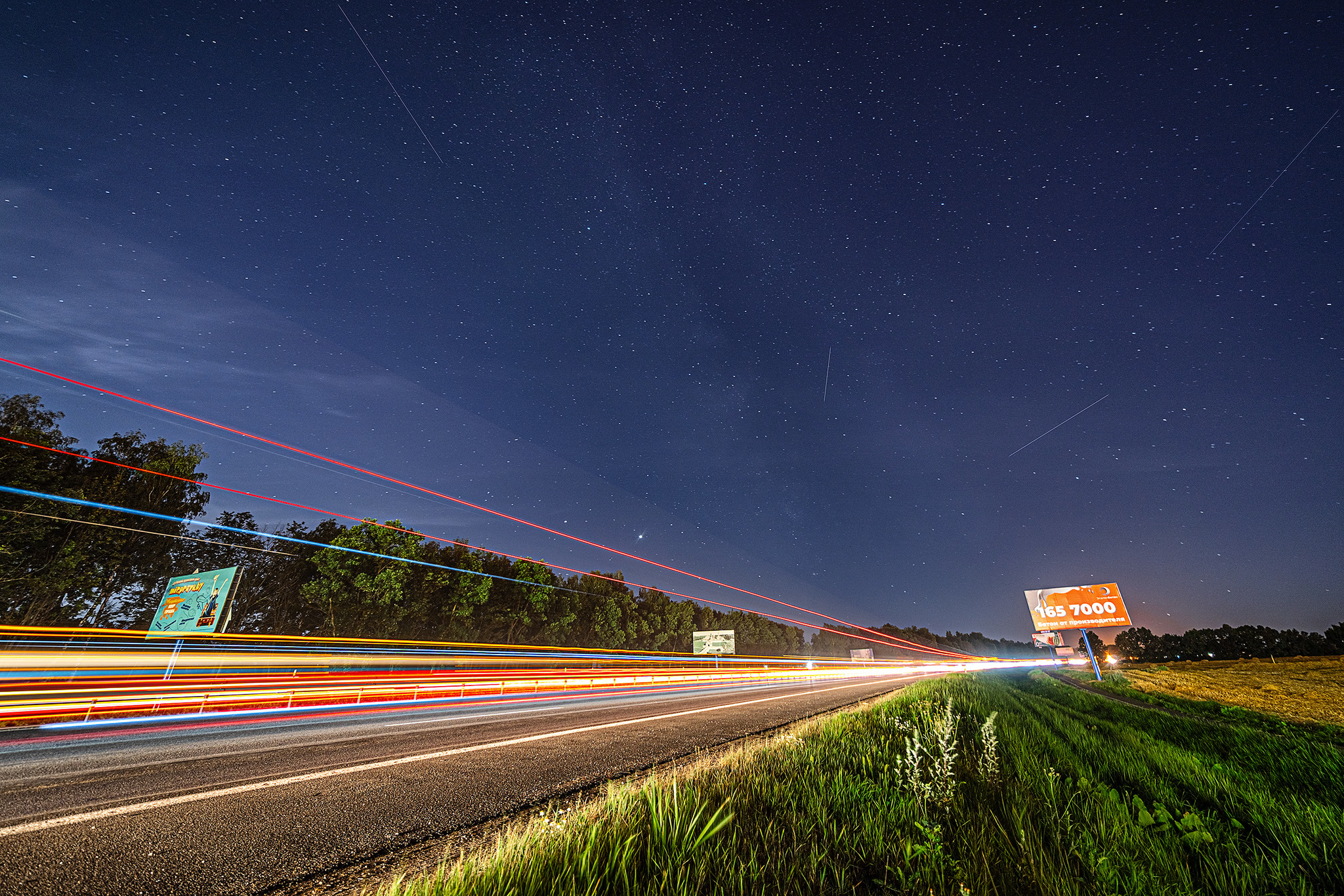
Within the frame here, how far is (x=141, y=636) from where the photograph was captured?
25047 mm

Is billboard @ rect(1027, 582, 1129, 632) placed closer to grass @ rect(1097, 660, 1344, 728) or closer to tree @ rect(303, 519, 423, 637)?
grass @ rect(1097, 660, 1344, 728)

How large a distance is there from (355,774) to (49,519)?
47225mm

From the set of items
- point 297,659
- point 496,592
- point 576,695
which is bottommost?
point 576,695

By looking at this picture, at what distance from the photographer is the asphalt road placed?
11.3ft

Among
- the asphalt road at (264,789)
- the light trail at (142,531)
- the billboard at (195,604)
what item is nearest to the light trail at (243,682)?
the billboard at (195,604)

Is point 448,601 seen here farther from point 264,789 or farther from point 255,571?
point 264,789

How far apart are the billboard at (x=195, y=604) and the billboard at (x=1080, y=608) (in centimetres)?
7110

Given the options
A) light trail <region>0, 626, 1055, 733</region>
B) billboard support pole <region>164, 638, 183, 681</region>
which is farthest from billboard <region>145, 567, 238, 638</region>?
billboard support pole <region>164, 638, 183, 681</region>

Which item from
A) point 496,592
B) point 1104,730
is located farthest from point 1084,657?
point 1104,730

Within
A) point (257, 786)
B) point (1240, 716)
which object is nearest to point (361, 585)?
point (257, 786)

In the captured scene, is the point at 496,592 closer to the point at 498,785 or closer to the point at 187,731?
the point at 187,731

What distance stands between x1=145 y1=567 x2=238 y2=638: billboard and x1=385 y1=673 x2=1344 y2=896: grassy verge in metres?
31.0

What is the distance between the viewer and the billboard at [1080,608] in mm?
49094

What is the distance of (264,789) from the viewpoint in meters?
5.29
